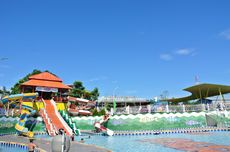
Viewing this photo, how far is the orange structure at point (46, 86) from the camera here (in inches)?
1281

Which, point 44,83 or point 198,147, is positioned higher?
point 44,83

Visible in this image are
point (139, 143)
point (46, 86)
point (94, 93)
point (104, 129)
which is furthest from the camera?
point (94, 93)

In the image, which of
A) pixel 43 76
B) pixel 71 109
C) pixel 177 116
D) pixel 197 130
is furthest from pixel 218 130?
pixel 43 76

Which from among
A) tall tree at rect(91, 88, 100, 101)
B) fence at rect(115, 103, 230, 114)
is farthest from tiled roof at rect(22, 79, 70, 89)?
tall tree at rect(91, 88, 100, 101)

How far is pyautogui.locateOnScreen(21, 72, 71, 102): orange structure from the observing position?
32.5 m

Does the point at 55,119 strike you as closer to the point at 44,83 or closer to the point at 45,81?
the point at 44,83

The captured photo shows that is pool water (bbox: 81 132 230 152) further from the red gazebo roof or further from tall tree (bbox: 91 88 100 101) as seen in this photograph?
tall tree (bbox: 91 88 100 101)

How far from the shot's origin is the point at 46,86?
109 ft

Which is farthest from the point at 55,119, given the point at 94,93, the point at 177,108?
the point at 94,93

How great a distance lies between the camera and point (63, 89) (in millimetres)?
35281

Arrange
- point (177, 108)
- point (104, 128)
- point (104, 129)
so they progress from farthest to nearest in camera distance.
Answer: point (177, 108)
point (104, 128)
point (104, 129)

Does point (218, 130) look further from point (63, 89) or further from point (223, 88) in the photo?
point (63, 89)

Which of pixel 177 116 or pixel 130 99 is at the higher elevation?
pixel 130 99

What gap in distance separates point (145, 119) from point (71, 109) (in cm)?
1365
